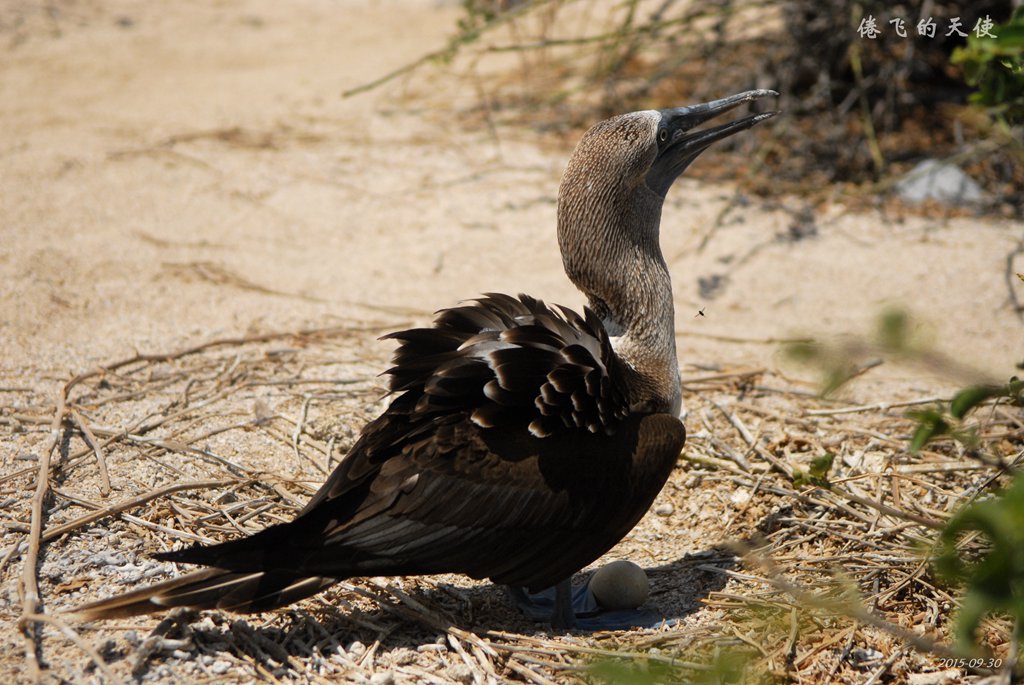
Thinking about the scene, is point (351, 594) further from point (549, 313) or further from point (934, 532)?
point (934, 532)

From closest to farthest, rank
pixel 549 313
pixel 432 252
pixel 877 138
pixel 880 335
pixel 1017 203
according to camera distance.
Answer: pixel 880 335 → pixel 549 313 → pixel 432 252 → pixel 1017 203 → pixel 877 138

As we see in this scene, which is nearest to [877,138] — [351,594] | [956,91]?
[956,91]

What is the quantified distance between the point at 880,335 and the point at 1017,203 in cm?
636

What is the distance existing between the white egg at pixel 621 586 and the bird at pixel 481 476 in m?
0.18

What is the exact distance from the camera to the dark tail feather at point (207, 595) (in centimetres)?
307

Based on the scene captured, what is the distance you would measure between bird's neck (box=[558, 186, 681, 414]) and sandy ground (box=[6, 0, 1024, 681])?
178 cm

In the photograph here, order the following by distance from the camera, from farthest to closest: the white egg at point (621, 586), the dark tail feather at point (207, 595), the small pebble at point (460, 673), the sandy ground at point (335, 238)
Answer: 1. the sandy ground at point (335, 238)
2. the white egg at point (621, 586)
3. the small pebble at point (460, 673)
4. the dark tail feather at point (207, 595)

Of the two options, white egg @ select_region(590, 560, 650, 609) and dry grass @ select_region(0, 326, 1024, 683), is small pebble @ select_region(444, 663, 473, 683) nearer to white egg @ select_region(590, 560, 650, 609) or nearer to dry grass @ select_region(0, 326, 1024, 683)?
dry grass @ select_region(0, 326, 1024, 683)

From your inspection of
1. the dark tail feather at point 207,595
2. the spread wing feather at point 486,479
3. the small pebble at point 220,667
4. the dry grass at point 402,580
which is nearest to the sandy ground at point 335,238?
the dry grass at point 402,580

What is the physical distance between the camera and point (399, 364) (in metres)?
3.60

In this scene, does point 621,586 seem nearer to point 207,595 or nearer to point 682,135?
point 207,595

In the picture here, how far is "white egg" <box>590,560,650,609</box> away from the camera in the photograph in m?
3.70

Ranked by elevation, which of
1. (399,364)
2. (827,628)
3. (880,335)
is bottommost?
(827,628)

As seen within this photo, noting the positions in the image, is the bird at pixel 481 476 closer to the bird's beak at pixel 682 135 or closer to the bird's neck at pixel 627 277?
the bird's neck at pixel 627 277
